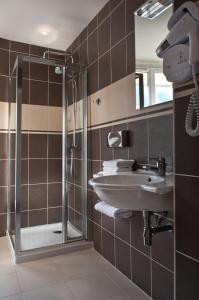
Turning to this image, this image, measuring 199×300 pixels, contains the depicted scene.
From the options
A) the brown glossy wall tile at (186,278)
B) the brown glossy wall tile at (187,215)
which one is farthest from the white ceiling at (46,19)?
the brown glossy wall tile at (186,278)

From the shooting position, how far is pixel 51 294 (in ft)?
5.38

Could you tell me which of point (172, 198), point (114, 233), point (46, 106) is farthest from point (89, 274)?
point (46, 106)

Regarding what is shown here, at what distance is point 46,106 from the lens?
110 inches

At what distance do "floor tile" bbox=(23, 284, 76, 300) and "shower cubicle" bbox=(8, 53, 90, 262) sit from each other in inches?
20.1

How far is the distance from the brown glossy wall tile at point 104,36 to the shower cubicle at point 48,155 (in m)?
0.36

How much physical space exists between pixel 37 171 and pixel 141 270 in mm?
1565

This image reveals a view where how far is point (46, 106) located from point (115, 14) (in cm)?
127

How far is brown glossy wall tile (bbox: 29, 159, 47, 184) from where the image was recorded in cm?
268

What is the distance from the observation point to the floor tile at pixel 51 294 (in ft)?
5.24

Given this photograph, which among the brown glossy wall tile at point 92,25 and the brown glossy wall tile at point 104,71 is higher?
the brown glossy wall tile at point 92,25

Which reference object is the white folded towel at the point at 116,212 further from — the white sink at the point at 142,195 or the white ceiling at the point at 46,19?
the white ceiling at the point at 46,19

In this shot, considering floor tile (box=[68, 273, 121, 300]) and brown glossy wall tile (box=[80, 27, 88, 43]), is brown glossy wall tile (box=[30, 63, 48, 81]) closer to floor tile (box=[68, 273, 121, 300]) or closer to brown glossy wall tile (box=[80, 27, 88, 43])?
brown glossy wall tile (box=[80, 27, 88, 43])

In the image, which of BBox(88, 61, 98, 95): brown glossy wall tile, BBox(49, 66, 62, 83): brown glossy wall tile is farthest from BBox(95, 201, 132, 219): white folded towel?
BBox(49, 66, 62, 83): brown glossy wall tile

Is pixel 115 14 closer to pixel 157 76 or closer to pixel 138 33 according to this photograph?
pixel 138 33
